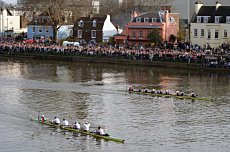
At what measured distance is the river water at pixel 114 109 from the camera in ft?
124

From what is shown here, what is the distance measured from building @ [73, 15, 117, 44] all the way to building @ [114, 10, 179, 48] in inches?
204

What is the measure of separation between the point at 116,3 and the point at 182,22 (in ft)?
93.5

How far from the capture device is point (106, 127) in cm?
4222

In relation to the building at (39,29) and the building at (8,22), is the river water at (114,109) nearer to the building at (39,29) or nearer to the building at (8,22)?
the building at (39,29)

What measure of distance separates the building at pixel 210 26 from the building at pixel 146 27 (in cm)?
408

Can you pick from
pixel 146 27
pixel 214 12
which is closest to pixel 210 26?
pixel 214 12

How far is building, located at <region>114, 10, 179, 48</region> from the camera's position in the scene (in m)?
89.1

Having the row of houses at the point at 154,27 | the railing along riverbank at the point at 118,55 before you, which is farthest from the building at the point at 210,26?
the railing along riverbank at the point at 118,55

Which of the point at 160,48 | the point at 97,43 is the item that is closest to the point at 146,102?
the point at 160,48

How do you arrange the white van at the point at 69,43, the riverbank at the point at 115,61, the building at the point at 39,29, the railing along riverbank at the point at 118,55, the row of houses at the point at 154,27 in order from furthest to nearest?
the building at the point at 39,29 < the white van at the point at 69,43 < the row of houses at the point at 154,27 < the riverbank at the point at 115,61 < the railing along riverbank at the point at 118,55

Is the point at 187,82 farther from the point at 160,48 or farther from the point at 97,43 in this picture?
the point at 97,43

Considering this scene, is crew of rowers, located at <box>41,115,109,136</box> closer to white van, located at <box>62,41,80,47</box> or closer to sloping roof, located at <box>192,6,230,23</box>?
sloping roof, located at <box>192,6,230,23</box>

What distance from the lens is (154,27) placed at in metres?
89.2

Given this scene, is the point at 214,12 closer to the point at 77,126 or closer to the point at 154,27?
the point at 154,27
